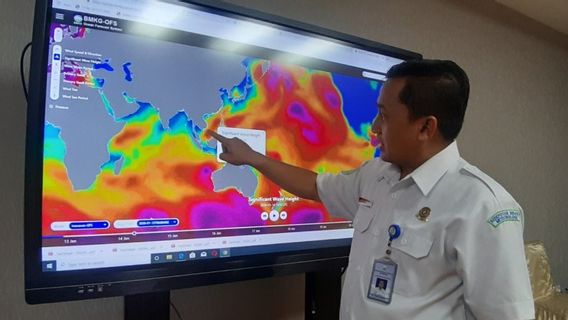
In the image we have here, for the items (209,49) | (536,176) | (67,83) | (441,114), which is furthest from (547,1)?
(67,83)

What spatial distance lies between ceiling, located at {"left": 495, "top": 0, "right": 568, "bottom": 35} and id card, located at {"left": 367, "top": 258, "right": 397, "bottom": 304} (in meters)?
2.25

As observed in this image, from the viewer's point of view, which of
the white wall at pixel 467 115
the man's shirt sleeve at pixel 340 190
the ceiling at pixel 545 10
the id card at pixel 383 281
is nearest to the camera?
the id card at pixel 383 281

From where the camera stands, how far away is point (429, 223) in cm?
109

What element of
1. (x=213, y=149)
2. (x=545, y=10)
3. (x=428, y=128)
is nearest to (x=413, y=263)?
(x=428, y=128)

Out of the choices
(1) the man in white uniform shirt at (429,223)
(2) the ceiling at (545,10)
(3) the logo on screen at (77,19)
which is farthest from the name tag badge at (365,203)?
(2) the ceiling at (545,10)

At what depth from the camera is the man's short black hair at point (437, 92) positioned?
1135 millimetres

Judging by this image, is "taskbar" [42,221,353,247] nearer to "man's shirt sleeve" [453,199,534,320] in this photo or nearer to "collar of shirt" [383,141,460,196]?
"collar of shirt" [383,141,460,196]

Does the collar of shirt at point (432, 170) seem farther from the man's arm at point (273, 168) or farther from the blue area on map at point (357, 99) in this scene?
the blue area on map at point (357, 99)

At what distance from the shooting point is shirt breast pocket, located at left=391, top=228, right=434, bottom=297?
107 centimetres

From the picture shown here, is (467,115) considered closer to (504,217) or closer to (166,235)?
(504,217)

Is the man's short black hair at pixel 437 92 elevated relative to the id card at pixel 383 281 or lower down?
elevated

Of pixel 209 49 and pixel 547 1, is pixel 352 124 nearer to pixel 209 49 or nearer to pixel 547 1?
pixel 209 49

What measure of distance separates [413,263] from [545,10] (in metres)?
2.46

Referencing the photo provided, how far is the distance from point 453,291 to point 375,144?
76 cm
